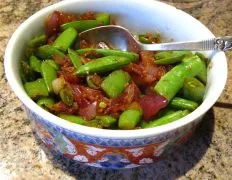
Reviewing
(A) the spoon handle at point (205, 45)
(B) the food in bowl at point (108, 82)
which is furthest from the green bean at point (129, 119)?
(A) the spoon handle at point (205, 45)

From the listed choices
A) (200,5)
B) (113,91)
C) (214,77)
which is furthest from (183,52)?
(200,5)

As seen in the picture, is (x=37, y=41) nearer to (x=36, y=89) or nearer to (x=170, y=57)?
(x=36, y=89)

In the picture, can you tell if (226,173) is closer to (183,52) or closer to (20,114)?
(183,52)

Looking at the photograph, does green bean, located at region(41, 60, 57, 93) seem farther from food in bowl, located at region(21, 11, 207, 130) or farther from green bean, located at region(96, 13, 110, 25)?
green bean, located at region(96, 13, 110, 25)

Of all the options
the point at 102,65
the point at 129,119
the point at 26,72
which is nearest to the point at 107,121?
the point at 129,119

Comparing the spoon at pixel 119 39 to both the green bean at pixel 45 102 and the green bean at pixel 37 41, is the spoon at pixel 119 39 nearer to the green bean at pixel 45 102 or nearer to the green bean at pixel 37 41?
the green bean at pixel 37 41
